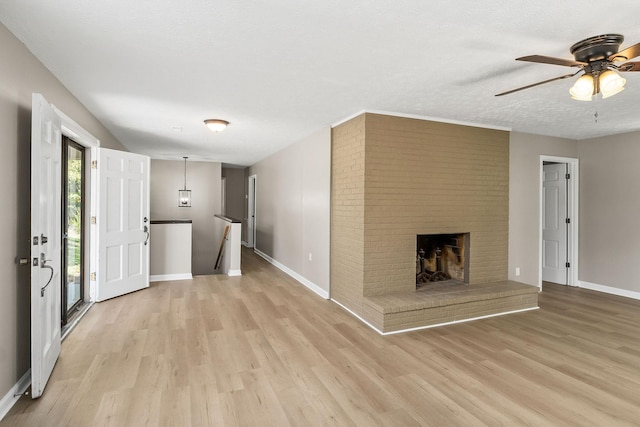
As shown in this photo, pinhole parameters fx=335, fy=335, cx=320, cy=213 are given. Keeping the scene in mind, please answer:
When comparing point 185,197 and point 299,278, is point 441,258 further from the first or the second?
point 185,197

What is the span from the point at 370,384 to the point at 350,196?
2.29 meters

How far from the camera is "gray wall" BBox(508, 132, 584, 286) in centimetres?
496

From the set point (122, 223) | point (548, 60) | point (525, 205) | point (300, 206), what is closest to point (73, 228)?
point (122, 223)

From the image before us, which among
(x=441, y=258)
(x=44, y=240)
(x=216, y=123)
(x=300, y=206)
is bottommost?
(x=441, y=258)

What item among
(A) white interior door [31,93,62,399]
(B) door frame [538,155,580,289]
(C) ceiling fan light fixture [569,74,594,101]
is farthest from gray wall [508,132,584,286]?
(A) white interior door [31,93,62,399]

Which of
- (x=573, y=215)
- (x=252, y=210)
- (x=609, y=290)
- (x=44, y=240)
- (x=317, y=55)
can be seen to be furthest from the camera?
(x=252, y=210)

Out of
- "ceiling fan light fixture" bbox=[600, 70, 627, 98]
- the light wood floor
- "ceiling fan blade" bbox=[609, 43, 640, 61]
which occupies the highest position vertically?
"ceiling fan blade" bbox=[609, 43, 640, 61]

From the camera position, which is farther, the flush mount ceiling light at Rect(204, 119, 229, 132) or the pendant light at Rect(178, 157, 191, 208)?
the pendant light at Rect(178, 157, 191, 208)

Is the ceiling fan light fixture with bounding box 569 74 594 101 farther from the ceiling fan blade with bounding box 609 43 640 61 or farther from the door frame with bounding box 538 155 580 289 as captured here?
the door frame with bounding box 538 155 580 289

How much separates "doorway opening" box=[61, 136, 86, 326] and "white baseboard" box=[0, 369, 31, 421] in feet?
4.25

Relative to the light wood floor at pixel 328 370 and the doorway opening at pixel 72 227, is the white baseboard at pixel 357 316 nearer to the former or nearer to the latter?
the light wood floor at pixel 328 370

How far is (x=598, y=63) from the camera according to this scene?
7.23ft

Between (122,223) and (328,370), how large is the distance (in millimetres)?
3617

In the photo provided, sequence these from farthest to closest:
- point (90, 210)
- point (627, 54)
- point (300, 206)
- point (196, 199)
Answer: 1. point (196, 199)
2. point (300, 206)
3. point (90, 210)
4. point (627, 54)
